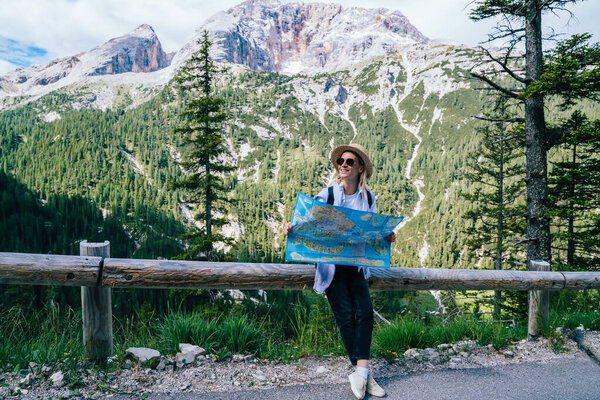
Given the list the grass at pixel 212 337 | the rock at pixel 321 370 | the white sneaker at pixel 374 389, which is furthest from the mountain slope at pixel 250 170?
the white sneaker at pixel 374 389

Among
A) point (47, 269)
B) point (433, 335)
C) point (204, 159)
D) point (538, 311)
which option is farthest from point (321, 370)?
point (204, 159)

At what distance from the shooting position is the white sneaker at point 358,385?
275 cm

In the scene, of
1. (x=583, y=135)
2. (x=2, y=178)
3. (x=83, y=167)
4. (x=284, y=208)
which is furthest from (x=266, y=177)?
(x=583, y=135)

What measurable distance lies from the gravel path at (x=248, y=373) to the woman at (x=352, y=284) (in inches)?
14.7

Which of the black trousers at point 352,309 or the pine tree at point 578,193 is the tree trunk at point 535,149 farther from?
the black trousers at point 352,309

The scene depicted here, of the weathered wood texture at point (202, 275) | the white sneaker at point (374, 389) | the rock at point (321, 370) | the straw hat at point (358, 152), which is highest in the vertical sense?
the straw hat at point (358, 152)

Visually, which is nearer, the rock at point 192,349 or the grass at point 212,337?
the grass at point 212,337

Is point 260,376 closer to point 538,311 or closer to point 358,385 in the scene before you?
point 358,385

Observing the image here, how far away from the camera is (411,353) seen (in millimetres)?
3695

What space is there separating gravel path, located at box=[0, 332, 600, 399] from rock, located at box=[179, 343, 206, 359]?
74 millimetres

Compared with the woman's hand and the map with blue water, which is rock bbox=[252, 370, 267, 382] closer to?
the map with blue water

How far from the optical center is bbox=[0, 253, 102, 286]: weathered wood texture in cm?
284

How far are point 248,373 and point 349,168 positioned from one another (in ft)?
7.18

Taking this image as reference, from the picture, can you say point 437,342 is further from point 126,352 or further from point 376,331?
point 126,352
